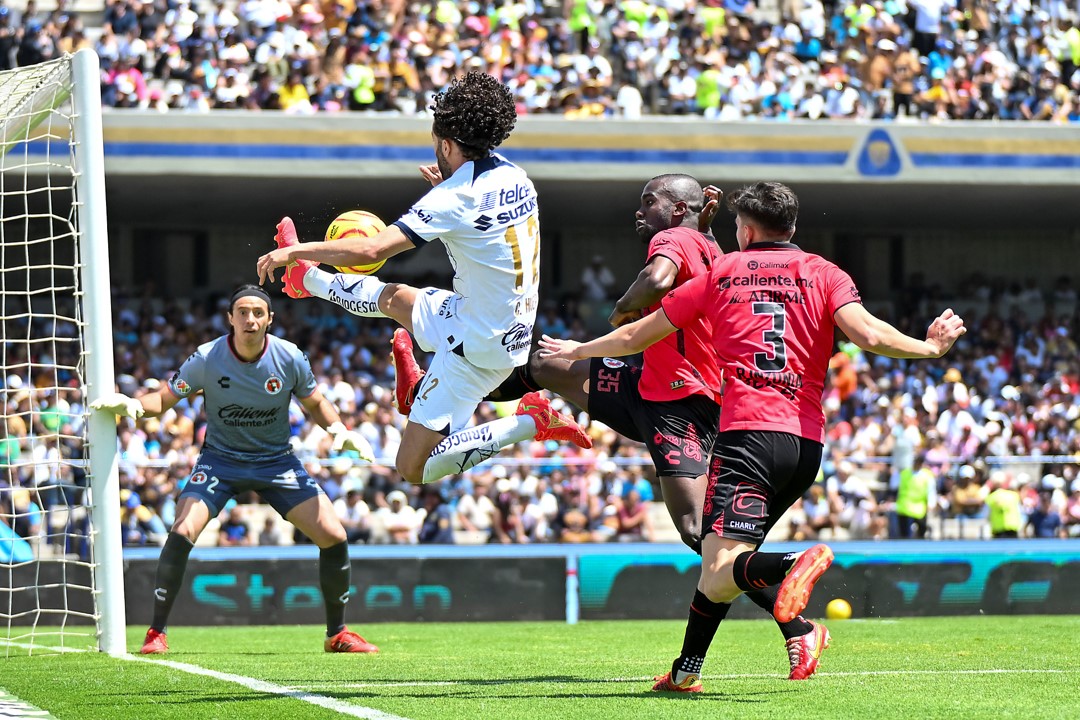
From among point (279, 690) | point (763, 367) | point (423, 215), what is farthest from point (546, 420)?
point (279, 690)

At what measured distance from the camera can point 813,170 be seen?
22.2 meters

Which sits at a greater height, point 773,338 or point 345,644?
point 773,338

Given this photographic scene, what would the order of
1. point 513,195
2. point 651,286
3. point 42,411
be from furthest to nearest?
point 42,411 → point 651,286 → point 513,195

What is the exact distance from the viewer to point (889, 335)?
20.1ft

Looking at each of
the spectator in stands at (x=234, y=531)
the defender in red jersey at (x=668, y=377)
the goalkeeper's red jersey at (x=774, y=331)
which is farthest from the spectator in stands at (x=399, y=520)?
the goalkeeper's red jersey at (x=774, y=331)

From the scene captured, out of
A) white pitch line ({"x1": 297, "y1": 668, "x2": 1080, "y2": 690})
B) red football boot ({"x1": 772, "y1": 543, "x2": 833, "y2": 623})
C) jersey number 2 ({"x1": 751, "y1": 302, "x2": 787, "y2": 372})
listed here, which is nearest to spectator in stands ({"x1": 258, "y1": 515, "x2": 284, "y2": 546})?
white pitch line ({"x1": 297, "y1": 668, "x2": 1080, "y2": 690})

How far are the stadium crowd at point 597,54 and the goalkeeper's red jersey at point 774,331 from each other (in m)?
15.7

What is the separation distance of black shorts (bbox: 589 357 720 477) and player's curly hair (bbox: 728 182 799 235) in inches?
52.1

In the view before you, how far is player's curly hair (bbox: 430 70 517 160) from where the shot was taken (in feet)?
22.2

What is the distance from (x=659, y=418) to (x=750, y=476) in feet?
4.77

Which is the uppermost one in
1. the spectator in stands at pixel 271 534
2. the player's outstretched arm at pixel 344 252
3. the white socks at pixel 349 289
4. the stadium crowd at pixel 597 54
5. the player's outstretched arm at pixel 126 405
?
the stadium crowd at pixel 597 54

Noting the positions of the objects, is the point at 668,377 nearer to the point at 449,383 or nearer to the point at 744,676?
the point at 449,383

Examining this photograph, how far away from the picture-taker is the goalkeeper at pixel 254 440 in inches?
361

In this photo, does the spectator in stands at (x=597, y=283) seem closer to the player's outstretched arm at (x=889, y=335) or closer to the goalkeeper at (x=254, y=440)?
the goalkeeper at (x=254, y=440)
